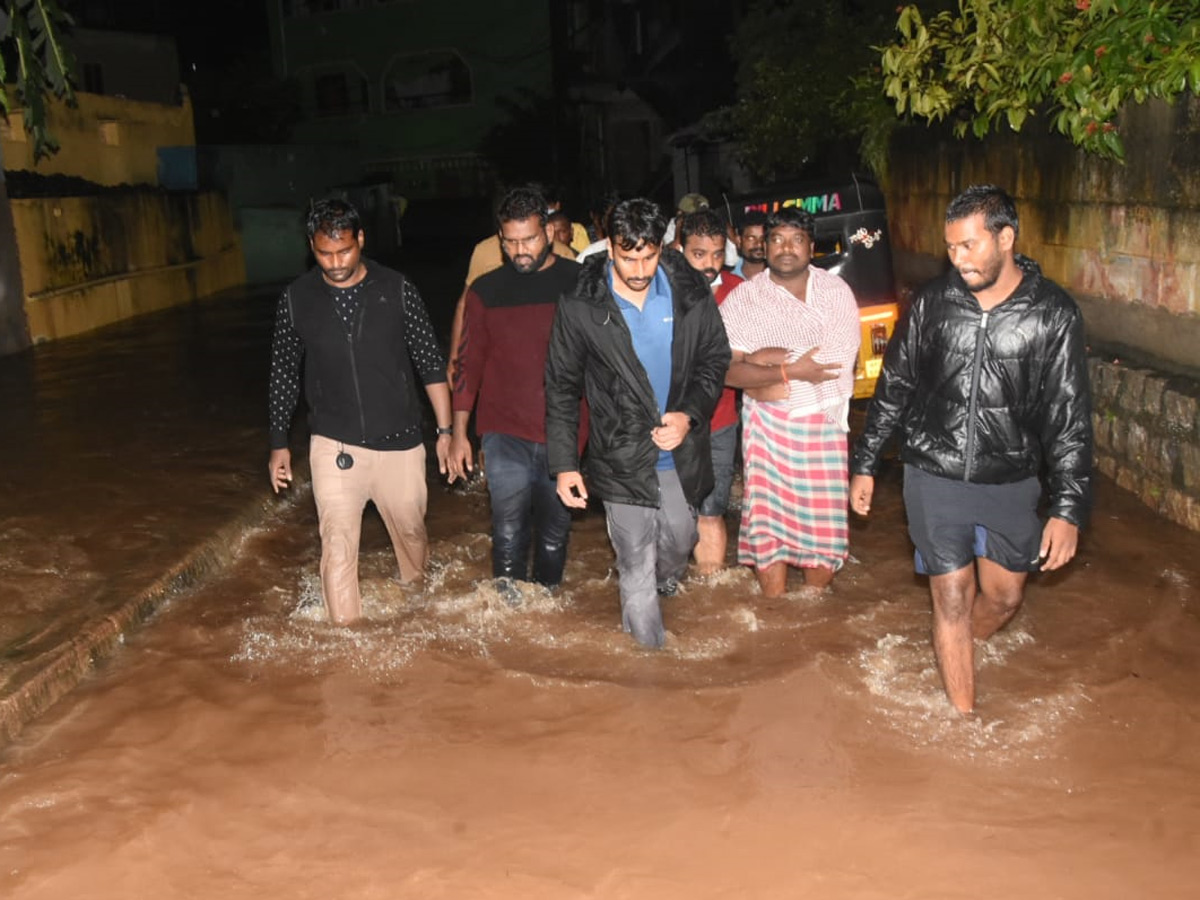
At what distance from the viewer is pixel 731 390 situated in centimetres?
645

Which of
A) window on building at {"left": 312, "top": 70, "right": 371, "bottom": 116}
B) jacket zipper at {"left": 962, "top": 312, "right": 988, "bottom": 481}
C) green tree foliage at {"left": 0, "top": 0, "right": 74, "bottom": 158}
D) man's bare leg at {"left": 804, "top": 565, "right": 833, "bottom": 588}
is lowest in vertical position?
man's bare leg at {"left": 804, "top": 565, "right": 833, "bottom": 588}

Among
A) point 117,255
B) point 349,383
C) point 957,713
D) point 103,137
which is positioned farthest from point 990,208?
point 103,137

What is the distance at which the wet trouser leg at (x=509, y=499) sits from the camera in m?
6.02

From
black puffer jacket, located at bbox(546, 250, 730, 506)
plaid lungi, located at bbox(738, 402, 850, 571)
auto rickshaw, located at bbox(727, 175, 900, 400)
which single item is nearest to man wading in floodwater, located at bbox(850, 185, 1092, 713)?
black puffer jacket, located at bbox(546, 250, 730, 506)

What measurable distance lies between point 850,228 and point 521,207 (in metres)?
4.63

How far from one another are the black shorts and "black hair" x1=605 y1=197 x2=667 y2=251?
4.38ft

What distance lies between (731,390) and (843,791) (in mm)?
2516

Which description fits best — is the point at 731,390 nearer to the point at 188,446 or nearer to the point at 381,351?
the point at 381,351

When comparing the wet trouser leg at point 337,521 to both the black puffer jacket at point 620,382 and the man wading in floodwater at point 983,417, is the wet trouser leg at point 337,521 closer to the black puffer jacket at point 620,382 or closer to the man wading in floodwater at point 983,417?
the black puffer jacket at point 620,382

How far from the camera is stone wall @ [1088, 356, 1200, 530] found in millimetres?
7113

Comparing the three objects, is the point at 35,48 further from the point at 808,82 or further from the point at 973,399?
the point at 808,82

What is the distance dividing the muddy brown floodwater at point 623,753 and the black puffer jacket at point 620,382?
975 mm

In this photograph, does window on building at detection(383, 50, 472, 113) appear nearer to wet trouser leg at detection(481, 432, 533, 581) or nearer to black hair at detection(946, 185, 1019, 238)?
wet trouser leg at detection(481, 432, 533, 581)

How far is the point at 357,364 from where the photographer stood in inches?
225
